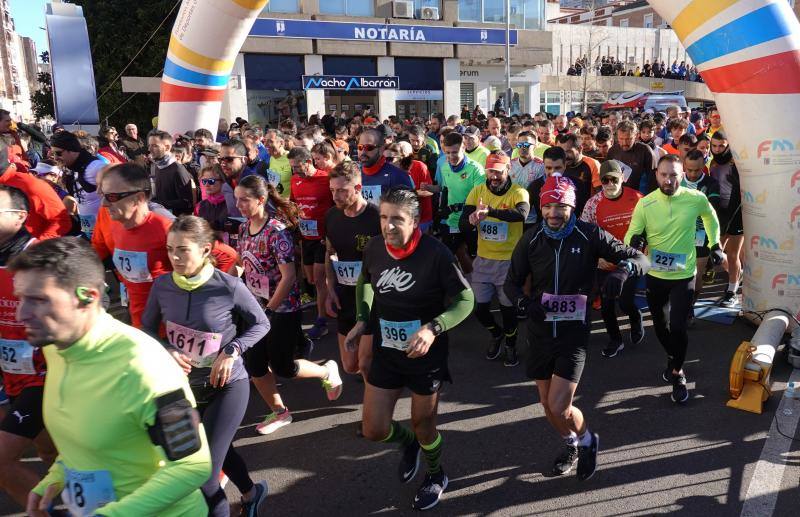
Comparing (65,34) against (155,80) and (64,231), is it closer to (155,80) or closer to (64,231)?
(155,80)

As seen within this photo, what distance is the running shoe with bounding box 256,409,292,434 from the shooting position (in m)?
4.52

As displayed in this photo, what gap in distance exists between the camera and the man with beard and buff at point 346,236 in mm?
4582

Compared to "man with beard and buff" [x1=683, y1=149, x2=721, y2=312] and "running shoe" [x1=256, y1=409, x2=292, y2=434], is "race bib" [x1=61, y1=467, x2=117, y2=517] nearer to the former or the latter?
"running shoe" [x1=256, y1=409, x2=292, y2=434]

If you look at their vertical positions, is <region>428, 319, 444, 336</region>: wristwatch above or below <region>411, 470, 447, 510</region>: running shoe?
above

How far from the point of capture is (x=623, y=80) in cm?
4203

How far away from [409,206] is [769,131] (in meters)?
4.23

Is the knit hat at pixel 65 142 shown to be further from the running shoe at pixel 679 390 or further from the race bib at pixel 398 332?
the running shoe at pixel 679 390

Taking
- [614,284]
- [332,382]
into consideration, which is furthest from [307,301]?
[614,284]

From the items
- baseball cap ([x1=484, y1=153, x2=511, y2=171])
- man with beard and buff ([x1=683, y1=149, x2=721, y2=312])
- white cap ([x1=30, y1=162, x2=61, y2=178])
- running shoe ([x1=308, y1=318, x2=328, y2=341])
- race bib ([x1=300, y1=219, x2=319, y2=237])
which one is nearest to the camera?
baseball cap ([x1=484, y1=153, x2=511, y2=171])

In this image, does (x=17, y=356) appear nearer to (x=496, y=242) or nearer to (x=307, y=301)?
(x=496, y=242)

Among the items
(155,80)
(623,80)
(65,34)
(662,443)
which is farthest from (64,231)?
(623,80)

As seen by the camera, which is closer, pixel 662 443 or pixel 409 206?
pixel 409 206

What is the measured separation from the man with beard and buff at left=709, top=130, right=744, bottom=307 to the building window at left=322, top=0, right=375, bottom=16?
22.8 meters

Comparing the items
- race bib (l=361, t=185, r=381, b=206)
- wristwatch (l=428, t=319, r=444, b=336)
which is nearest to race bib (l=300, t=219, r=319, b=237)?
race bib (l=361, t=185, r=381, b=206)
